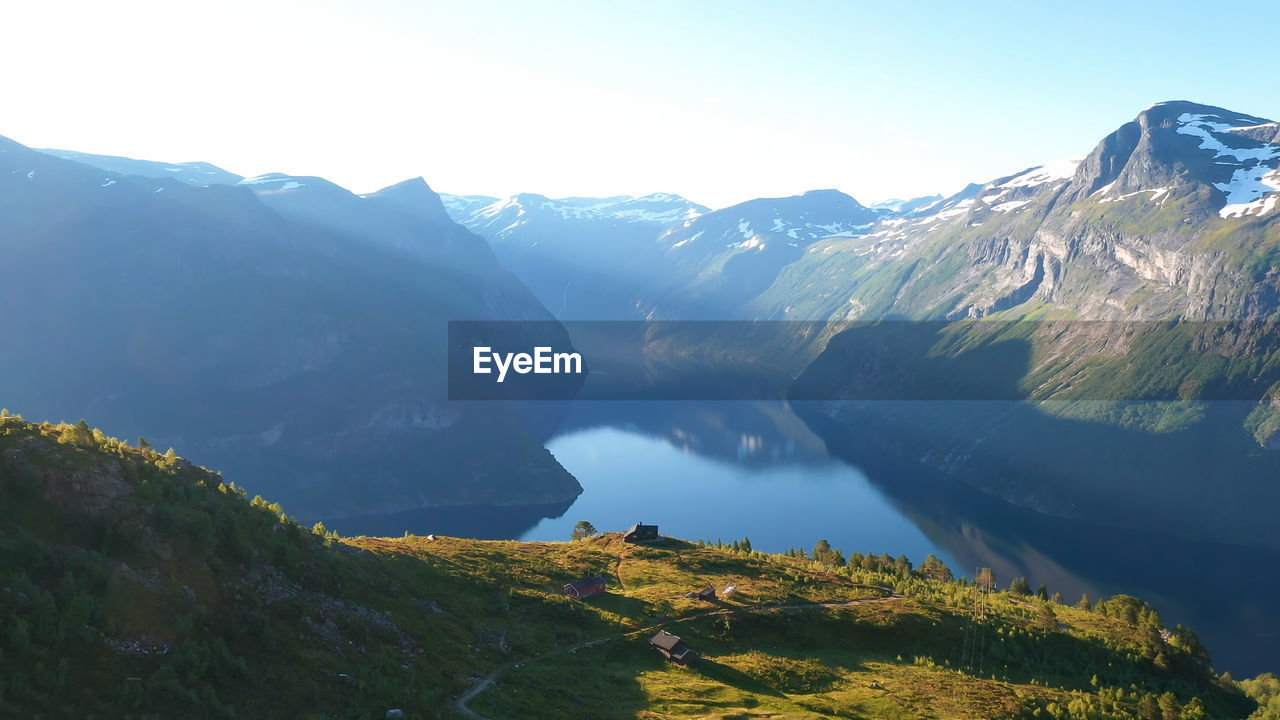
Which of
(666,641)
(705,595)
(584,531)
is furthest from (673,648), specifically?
(584,531)

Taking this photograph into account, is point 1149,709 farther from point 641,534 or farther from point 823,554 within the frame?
point 823,554

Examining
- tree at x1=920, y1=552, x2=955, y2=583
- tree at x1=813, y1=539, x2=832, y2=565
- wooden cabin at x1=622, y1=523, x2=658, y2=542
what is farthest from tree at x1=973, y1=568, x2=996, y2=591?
wooden cabin at x1=622, y1=523, x2=658, y2=542

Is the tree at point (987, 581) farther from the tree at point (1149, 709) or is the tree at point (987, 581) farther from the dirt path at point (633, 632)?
the tree at point (1149, 709)

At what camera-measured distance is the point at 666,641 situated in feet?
198

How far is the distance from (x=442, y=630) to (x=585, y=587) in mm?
22063

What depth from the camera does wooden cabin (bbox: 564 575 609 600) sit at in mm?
71625

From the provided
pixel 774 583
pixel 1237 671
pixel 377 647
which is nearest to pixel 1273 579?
pixel 1237 671

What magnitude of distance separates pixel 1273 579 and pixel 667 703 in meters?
226

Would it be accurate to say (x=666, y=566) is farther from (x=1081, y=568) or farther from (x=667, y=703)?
(x=1081, y=568)

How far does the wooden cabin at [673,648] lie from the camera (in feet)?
192

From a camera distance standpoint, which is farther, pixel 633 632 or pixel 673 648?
pixel 633 632

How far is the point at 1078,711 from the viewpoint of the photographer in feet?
181

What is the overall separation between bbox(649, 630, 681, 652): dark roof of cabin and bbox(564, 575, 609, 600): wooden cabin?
12358 mm

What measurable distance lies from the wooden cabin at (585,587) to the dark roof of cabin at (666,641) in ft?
40.5
